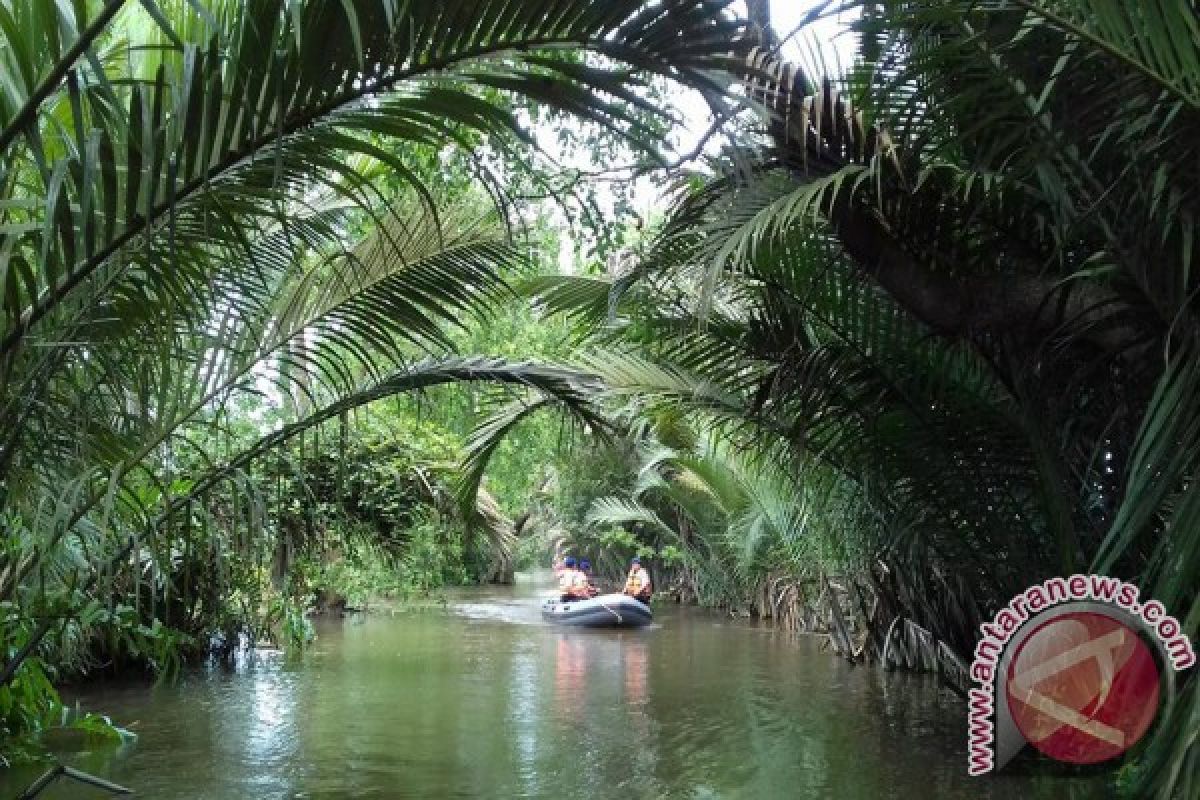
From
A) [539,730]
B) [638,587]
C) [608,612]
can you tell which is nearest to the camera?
[539,730]

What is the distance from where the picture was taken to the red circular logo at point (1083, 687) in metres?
3.52

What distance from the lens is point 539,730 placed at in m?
7.90

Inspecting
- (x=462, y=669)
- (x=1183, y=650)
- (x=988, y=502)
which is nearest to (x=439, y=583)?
(x=462, y=669)

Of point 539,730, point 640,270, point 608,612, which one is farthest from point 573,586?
point 640,270

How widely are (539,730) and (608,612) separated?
7993 mm

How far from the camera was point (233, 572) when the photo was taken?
1030 cm

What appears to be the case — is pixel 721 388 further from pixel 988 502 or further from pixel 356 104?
pixel 356 104

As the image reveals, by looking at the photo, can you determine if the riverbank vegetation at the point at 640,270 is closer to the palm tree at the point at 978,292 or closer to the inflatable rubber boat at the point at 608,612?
the palm tree at the point at 978,292

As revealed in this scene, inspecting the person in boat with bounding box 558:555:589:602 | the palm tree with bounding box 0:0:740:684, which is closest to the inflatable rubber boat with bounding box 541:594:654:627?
the person in boat with bounding box 558:555:589:602

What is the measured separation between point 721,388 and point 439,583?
12159mm

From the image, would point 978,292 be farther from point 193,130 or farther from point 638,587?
point 638,587

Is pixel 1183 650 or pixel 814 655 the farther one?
pixel 814 655

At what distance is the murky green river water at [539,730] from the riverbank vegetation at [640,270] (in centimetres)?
83

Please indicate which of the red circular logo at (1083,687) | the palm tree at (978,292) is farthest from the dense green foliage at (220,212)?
the red circular logo at (1083,687)
